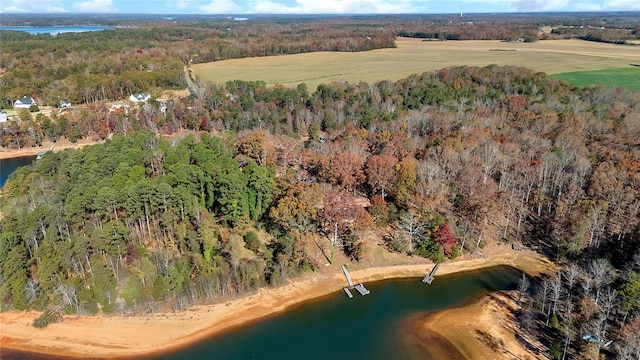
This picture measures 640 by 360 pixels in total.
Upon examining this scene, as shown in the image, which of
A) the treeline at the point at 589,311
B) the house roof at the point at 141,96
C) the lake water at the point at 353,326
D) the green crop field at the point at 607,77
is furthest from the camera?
the house roof at the point at 141,96

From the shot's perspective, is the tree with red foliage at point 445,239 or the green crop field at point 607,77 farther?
the green crop field at point 607,77

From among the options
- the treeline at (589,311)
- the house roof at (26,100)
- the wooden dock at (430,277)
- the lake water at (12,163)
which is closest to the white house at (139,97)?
the house roof at (26,100)

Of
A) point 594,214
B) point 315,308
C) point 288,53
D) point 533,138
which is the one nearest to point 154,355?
point 315,308

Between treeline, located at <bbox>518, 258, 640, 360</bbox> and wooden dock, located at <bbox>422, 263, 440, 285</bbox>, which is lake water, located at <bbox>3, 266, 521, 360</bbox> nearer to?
wooden dock, located at <bbox>422, 263, 440, 285</bbox>

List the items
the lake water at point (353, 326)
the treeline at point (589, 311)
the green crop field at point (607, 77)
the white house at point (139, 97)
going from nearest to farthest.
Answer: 1. the treeline at point (589, 311)
2. the lake water at point (353, 326)
3. the green crop field at point (607, 77)
4. the white house at point (139, 97)

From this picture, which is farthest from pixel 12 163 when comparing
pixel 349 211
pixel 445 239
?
pixel 445 239

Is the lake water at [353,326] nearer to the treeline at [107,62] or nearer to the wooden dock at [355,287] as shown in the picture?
the wooden dock at [355,287]

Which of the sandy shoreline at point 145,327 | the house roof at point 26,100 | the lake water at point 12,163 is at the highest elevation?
the house roof at point 26,100
